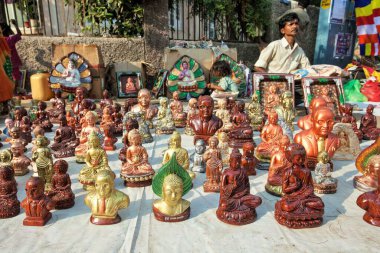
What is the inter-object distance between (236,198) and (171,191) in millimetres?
470

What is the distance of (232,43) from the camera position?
9.58 meters

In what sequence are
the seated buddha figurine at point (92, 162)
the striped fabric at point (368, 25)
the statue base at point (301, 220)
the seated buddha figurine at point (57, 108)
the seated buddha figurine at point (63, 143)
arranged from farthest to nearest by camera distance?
1. the striped fabric at point (368, 25)
2. the seated buddha figurine at point (57, 108)
3. the seated buddha figurine at point (63, 143)
4. the seated buddha figurine at point (92, 162)
5. the statue base at point (301, 220)

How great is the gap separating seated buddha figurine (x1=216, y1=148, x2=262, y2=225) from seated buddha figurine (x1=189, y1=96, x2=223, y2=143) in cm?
164

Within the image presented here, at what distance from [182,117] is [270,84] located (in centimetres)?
167

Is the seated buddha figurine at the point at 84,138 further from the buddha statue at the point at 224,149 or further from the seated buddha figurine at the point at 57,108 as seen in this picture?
the seated buddha figurine at the point at 57,108

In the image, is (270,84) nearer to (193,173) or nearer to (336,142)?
(336,142)

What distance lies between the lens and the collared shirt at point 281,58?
639 centimetres

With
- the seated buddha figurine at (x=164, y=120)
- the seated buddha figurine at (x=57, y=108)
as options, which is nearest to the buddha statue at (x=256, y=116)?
the seated buddha figurine at (x=164, y=120)

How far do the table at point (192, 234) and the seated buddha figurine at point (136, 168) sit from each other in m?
0.29

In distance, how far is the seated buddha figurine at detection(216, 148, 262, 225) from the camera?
2344mm

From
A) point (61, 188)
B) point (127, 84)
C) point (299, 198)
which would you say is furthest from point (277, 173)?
point (127, 84)

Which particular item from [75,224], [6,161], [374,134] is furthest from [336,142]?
[6,161]

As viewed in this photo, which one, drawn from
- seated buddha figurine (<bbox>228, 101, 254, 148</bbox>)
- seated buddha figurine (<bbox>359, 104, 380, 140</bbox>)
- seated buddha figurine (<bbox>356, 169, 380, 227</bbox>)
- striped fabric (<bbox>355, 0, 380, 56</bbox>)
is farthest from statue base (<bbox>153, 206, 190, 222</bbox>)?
striped fabric (<bbox>355, 0, 380, 56</bbox>)

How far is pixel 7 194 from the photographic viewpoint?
2.49 metres
